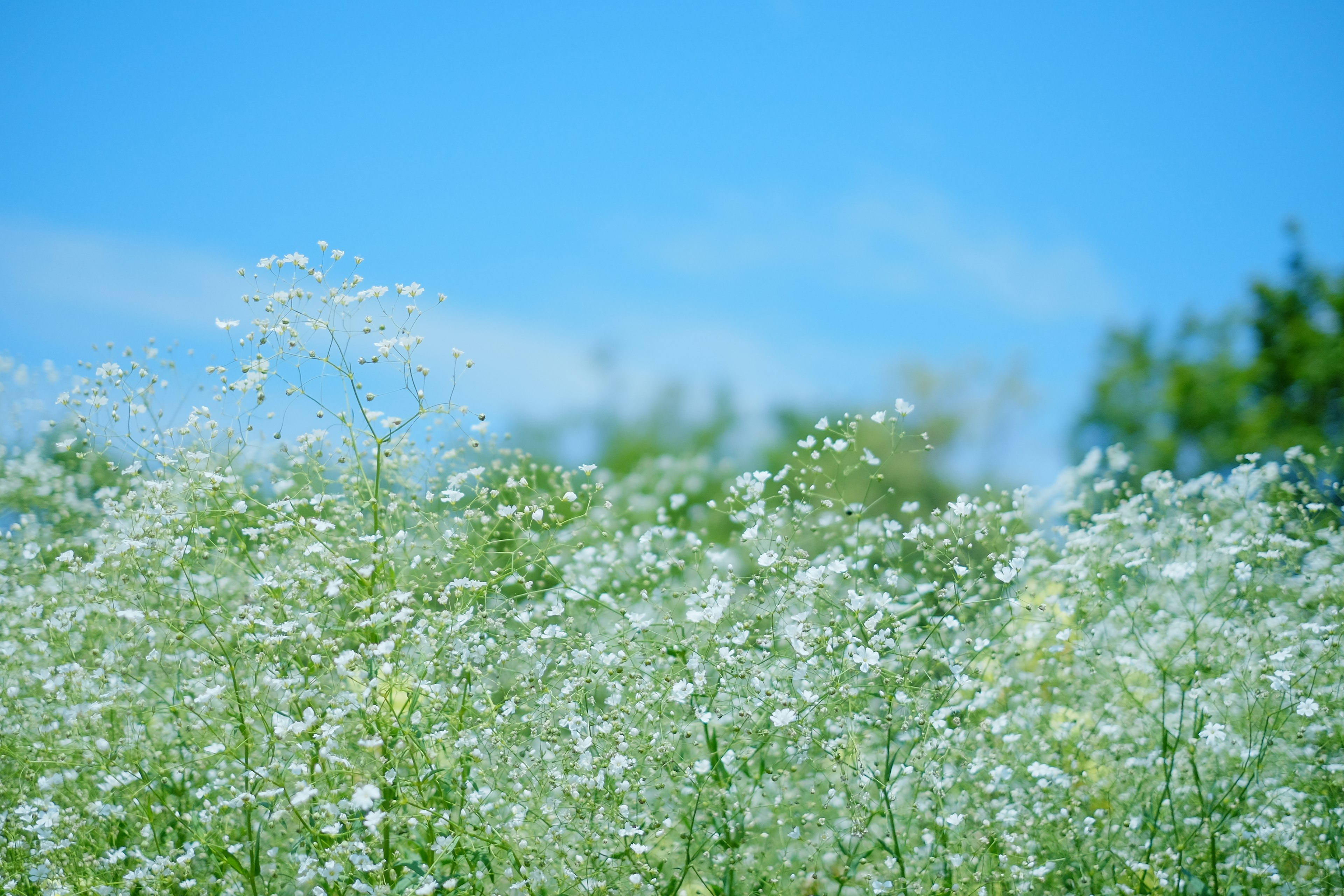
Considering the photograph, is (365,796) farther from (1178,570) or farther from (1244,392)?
(1244,392)

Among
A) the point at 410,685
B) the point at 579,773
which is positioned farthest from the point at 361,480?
the point at 579,773

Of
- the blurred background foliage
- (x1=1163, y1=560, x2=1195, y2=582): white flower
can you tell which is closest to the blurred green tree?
the blurred background foliage

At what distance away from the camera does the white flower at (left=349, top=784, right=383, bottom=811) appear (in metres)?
3.14

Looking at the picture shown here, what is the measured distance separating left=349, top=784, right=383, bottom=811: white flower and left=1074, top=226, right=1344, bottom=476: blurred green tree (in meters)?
18.3

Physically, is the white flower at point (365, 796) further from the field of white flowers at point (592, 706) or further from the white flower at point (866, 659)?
the white flower at point (866, 659)

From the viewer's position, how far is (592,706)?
4.09m

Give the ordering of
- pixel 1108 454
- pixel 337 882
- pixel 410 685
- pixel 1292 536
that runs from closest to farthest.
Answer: pixel 337 882 < pixel 410 685 < pixel 1292 536 < pixel 1108 454

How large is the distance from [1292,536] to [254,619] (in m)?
5.34

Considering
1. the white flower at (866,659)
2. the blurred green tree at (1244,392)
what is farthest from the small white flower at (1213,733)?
the blurred green tree at (1244,392)

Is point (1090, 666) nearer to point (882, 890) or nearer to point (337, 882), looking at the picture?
point (882, 890)

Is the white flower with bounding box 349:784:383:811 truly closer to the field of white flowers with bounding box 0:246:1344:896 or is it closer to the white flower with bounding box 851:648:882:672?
the field of white flowers with bounding box 0:246:1344:896

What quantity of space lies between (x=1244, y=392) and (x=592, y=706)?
930 inches

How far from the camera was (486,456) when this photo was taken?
20.5 feet

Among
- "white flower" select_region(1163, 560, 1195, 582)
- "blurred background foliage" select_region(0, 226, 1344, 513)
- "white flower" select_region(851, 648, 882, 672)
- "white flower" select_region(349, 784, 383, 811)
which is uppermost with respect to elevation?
"blurred background foliage" select_region(0, 226, 1344, 513)
